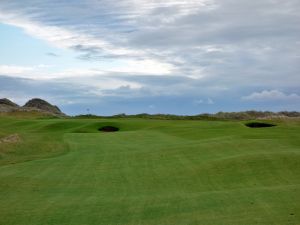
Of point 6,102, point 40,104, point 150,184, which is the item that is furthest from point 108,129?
point 40,104

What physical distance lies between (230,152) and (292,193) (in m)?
11.7

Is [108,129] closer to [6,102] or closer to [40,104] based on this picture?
[6,102]

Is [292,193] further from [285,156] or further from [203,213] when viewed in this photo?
[285,156]

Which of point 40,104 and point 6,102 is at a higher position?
point 6,102

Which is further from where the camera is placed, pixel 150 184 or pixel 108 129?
pixel 108 129

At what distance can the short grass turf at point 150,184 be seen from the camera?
45.8ft

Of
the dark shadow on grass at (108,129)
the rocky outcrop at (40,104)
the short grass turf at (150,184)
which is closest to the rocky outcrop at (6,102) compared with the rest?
the rocky outcrop at (40,104)

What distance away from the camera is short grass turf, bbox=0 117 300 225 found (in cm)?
1397

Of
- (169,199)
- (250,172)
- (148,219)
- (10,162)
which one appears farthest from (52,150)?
(148,219)

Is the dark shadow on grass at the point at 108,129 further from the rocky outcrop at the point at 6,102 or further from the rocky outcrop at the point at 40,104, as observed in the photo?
→ the rocky outcrop at the point at 40,104

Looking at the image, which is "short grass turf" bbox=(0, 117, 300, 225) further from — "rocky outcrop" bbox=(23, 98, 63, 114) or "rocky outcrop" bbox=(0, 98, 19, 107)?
"rocky outcrop" bbox=(23, 98, 63, 114)

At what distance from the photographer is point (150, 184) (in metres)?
20.8

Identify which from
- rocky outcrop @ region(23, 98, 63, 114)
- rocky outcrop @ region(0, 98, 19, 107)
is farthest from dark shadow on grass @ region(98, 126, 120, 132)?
rocky outcrop @ region(23, 98, 63, 114)

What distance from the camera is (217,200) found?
15.9 meters
